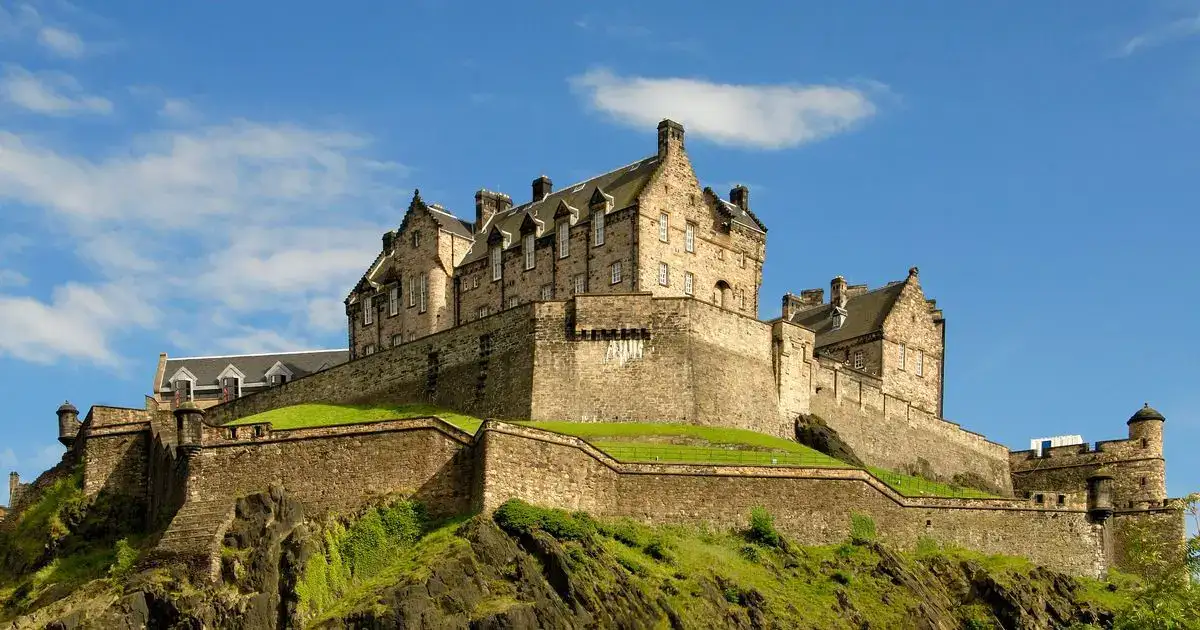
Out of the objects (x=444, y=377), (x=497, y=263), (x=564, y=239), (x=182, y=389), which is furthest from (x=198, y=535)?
(x=182, y=389)

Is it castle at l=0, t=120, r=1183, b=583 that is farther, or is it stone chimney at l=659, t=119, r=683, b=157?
stone chimney at l=659, t=119, r=683, b=157

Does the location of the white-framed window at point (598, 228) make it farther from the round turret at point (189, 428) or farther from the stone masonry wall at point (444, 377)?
the round turret at point (189, 428)

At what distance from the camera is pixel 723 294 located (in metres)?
94.8

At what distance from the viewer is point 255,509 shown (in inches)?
2847

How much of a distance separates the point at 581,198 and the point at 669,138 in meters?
5.76

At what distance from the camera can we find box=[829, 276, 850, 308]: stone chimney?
10712 centimetres

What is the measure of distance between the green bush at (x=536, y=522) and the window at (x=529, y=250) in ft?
84.4

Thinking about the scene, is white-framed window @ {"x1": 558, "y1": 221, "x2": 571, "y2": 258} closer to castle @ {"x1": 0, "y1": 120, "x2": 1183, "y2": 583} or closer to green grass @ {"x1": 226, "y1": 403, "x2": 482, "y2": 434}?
castle @ {"x1": 0, "y1": 120, "x2": 1183, "y2": 583}

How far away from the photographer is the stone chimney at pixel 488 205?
104 meters

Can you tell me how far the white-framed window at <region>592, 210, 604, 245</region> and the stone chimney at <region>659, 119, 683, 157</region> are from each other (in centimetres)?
421

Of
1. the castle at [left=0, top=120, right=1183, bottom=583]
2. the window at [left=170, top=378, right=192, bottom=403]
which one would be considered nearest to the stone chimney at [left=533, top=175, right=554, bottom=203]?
the castle at [left=0, top=120, right=1183, bottom=583]

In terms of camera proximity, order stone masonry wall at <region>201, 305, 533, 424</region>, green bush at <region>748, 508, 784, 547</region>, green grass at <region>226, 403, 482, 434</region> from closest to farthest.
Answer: green bush at <region>748, 508, 784, 547</region>
green grass at <region>226, 403, 482, 434</region>
stone masonry wall at <region>201, 305, 533, 424</region>

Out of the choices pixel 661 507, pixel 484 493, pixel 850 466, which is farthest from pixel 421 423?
pixel 850 466

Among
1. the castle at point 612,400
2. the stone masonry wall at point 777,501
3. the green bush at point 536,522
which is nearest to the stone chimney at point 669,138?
the castle at point 612,400
